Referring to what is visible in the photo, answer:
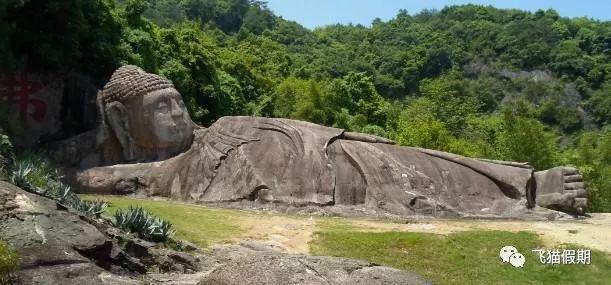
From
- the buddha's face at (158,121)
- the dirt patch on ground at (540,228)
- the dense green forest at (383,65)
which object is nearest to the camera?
the dirt patch on ground at (540,228)

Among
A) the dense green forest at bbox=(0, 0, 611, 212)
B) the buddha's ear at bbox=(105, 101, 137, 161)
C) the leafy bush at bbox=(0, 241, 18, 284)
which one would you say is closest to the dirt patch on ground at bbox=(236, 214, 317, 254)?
the buddha's ear at bbox=(105, 101, 137, 161)

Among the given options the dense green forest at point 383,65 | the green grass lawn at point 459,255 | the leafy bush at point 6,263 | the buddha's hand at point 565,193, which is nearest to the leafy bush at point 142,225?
the green grass lawn at point 459,255

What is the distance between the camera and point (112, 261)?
673 cm

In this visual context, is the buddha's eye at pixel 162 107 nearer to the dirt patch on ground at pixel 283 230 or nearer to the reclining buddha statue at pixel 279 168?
the reclining buddha statue at pixel 279 168

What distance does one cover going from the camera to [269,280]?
198 inches

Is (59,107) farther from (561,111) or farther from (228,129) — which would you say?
(561,111)

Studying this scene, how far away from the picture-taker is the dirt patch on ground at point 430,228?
9.06 metres

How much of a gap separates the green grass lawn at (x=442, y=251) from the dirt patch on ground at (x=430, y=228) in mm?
152

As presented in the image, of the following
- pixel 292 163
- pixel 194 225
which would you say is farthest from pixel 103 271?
pixel 292 163

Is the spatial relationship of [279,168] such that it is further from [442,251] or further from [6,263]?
[6,263]

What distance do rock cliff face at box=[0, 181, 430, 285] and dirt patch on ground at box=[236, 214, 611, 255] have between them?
1.50m

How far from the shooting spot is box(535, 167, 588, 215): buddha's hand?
1069 centimetres

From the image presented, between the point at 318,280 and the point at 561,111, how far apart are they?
47.9 meters

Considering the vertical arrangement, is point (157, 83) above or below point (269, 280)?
above
